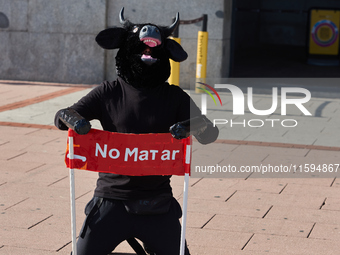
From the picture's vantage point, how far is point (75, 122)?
357cm

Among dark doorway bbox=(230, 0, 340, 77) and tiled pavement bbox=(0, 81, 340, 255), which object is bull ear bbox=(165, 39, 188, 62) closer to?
tiled pavement bbox=(0, 81, 340, 255)

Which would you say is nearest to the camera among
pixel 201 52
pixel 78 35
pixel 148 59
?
pixel 148 59

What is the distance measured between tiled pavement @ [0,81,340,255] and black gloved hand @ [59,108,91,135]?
4.88 ft

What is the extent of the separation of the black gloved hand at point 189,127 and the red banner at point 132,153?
97 millimetres

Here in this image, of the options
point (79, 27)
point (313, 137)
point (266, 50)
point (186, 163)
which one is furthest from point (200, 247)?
point (266, 50)

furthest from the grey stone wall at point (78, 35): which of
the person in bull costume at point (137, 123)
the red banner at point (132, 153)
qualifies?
the red banner at point (132, 153)

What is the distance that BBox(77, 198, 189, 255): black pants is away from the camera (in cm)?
364

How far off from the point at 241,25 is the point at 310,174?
57.0ft

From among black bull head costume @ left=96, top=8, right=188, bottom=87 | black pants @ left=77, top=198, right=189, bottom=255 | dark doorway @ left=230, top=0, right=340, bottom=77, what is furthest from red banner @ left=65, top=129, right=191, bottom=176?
dark doorway @ left=230, top=0, right=340, bottom=77

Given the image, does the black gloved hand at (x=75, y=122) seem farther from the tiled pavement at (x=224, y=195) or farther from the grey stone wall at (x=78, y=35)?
the grey stone wall at (x=78, y=35)

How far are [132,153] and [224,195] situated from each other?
2701 mm

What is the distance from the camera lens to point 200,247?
4906 millimetres

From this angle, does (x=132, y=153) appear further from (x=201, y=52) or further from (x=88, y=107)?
(x=201, y=52)

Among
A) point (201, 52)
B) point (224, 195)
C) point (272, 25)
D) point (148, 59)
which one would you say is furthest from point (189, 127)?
point (272, 25)
